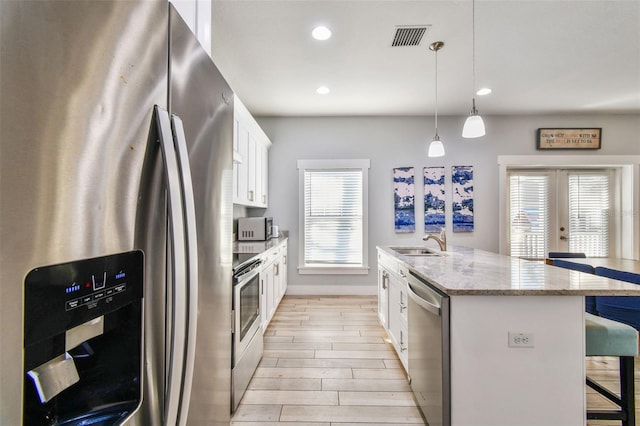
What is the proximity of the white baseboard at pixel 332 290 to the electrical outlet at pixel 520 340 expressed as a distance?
3.18 meters

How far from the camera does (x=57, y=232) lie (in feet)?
1.46

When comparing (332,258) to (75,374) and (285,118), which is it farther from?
(75,374)

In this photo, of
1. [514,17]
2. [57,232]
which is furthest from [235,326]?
[514,17]

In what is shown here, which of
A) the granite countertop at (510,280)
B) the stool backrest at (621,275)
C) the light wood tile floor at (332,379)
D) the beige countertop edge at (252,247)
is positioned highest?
the beige countertop edge at (252,247)

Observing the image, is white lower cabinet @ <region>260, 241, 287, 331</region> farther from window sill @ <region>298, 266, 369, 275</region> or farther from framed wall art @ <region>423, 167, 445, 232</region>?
framed wall art @ <region>423, 167, 445, 232</region>

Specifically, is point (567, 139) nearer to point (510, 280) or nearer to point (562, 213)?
point (562, 213)

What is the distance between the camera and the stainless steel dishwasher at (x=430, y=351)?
4.65 ft

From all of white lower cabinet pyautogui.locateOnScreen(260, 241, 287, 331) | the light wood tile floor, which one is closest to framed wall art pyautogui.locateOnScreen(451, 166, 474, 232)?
the light wood tile floor

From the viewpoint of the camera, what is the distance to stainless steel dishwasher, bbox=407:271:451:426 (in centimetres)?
142

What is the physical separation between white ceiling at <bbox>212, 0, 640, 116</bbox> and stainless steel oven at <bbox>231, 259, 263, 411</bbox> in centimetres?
205

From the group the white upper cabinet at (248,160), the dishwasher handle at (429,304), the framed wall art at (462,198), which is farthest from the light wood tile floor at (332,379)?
the framed wall art at (462,198)

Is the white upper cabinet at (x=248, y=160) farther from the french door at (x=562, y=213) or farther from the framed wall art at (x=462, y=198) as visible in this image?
the french door at (x=562, y=213)

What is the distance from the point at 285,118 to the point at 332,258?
2421 millimetres

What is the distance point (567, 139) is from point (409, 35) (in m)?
3.76
